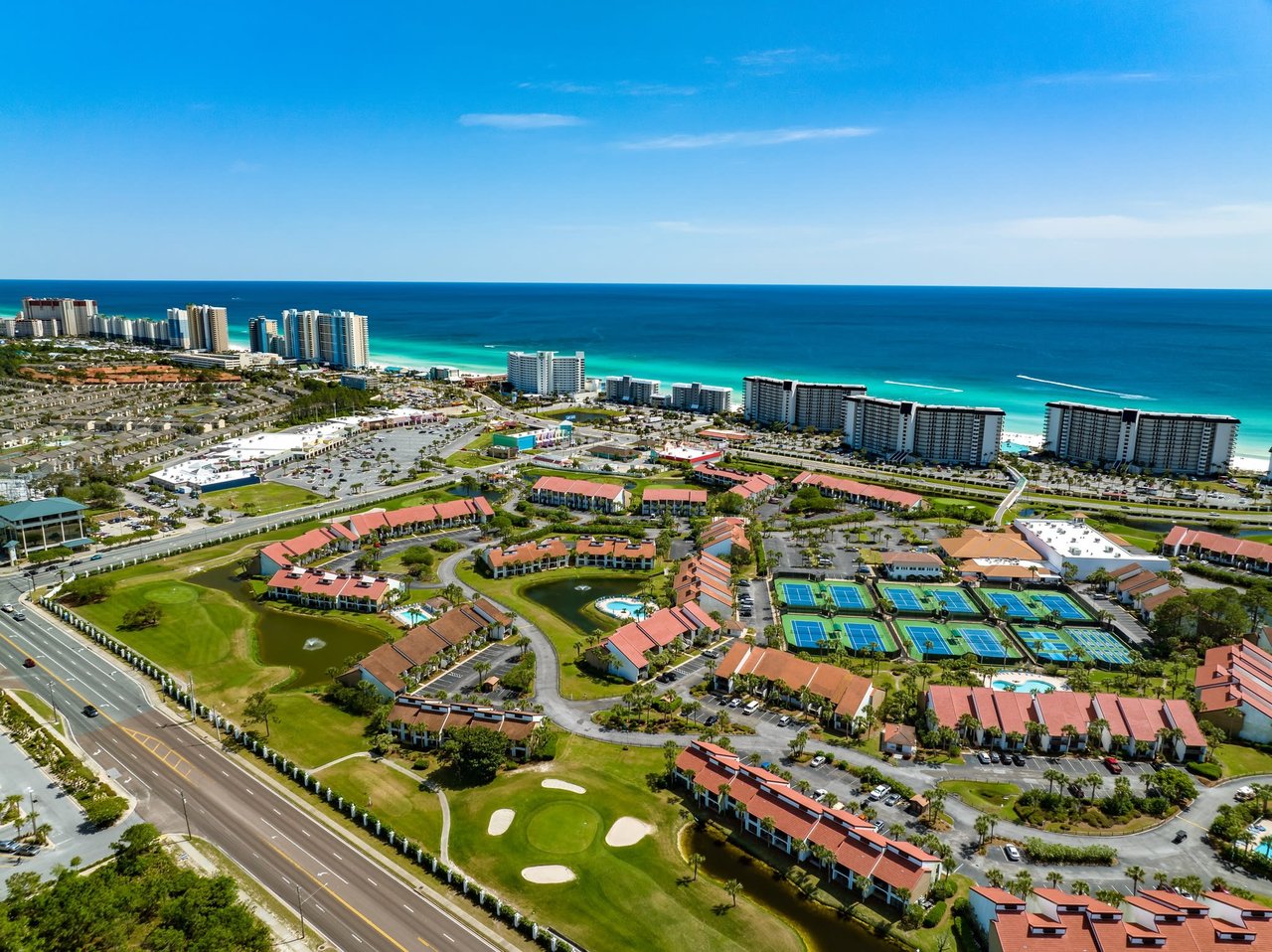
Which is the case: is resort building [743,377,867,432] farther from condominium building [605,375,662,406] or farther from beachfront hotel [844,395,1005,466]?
condominium building [605,375,662,406]

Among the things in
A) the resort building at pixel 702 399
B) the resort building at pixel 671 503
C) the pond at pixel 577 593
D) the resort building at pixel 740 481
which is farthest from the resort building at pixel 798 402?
the pond at pixel 577 593

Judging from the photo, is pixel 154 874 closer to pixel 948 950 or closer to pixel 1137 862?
pixel 948 950

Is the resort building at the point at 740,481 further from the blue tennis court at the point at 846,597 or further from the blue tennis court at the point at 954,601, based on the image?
the blue tennis court at the point at 954,601

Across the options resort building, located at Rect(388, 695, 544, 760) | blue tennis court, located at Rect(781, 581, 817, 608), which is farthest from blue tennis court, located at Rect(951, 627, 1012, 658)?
resort building, located at Rect(388, 695, 544, 760)

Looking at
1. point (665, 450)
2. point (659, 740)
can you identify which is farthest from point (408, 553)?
point (665, 450)

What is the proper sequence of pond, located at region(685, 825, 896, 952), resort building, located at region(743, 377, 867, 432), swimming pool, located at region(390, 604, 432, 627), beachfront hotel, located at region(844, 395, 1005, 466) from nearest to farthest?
pond, located at region(685, 825, 896, 952), swimming pool, located at region(390, 604, 432, 627), beachfront hotel, located at region(844, 395, 1005, 466), resort building, located at region(743, 377, 867, 432)

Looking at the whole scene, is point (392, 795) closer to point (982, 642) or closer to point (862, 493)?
point (982, 642)
